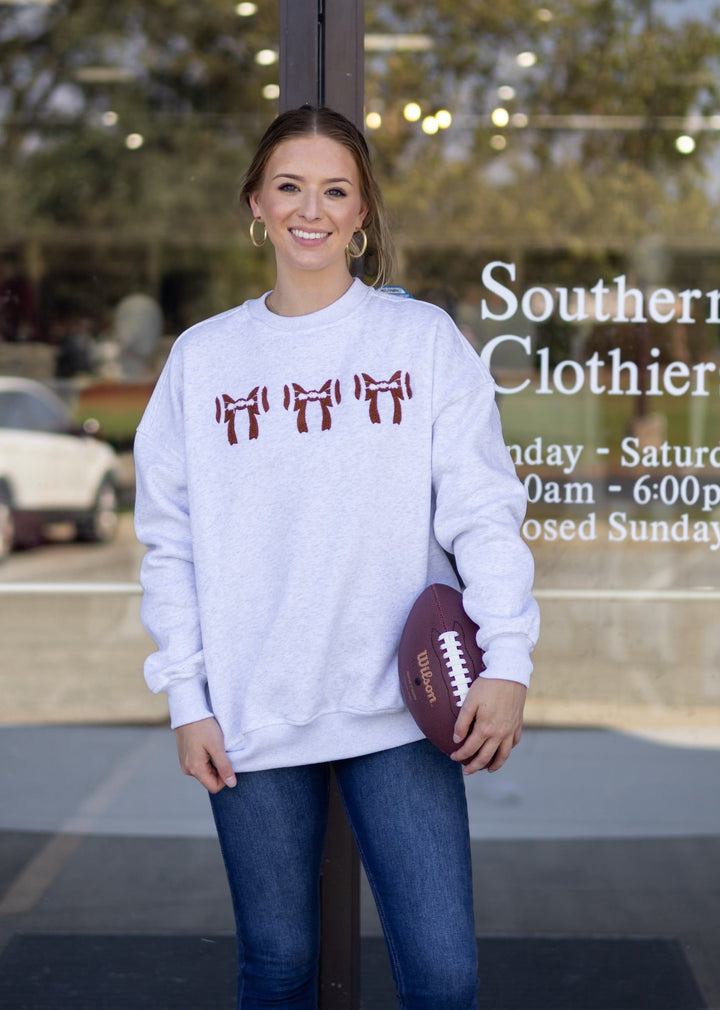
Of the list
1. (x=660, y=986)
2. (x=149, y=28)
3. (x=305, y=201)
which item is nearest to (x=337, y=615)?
(x=305, y=201)

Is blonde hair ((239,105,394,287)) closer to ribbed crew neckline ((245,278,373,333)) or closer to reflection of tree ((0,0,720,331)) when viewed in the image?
ribbed crew neckline ((245,278,373,333))

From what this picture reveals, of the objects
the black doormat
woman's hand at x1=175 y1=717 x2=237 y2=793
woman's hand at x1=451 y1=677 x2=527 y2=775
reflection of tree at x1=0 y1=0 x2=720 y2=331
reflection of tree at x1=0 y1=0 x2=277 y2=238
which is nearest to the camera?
woman's hand at x1=451 y1=677 x2=527 y2=775

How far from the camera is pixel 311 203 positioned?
1.80 m

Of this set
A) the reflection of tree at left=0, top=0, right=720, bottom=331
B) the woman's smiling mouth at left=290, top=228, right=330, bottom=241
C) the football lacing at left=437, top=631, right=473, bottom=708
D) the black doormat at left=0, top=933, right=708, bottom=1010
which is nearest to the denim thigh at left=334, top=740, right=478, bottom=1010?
the football lacing at left=437, top=631, right=473, bottom=708

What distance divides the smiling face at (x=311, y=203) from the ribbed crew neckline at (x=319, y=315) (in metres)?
0.03

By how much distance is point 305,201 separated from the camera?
1.80 m

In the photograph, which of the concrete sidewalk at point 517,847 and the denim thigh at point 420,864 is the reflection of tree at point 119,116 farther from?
the denim thigh at point 420,864

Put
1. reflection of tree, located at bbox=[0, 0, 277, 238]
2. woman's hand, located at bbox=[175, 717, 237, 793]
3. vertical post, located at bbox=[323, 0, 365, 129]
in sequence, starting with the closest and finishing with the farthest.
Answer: woman's hand, located at bbox=[175, 717, 237, 793] < vertical post, located at bbox=[323, 0, 365, 129] < reflection of tree, located at bbox=[0, 0, 277, 238]

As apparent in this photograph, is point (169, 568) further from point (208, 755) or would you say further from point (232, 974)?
point (232, 974)

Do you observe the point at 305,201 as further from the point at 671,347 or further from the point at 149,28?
the point at 149,28

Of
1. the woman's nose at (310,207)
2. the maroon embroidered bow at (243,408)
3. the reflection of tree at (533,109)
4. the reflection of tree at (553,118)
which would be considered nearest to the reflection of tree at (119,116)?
the reflection of tree at (533,109)

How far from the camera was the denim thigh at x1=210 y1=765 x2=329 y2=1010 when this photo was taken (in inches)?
69.9

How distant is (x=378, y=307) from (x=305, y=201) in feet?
0.62

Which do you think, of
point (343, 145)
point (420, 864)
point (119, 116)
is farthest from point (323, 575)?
point (119, 116)
